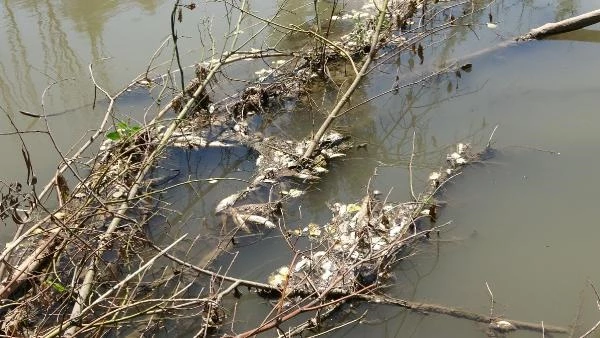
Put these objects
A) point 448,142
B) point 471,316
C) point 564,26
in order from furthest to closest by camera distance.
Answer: point 564,26
point 448,142
point 471,316

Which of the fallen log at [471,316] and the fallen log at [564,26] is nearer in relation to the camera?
the fallen log at [471,316]

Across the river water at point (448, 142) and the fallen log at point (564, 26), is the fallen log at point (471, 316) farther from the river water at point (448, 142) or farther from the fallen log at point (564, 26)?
the fallen log at point (564, 26)

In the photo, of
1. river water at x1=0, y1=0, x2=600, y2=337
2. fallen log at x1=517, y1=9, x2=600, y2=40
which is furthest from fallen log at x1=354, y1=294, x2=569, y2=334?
fallen log at x1=517, y1=9, x2=600, y2=40

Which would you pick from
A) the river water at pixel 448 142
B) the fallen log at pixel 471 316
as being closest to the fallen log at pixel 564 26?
the river water at pixel 448 142

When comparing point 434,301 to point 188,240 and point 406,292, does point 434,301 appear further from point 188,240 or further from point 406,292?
point 188,240

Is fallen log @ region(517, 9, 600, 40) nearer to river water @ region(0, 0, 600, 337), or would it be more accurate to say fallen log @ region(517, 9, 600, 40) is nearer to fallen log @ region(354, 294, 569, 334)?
river water @ region(0, 0, 600, 337)

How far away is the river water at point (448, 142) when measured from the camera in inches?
111

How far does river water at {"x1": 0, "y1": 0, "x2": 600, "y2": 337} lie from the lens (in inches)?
111

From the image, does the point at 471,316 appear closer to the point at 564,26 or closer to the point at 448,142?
the point at 448,142

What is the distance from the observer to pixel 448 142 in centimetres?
395

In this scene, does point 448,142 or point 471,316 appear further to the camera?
point 448,142

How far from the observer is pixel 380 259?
2.88m

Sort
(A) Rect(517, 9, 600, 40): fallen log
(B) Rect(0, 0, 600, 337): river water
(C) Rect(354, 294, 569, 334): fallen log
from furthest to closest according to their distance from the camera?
(A) Rect(517, 9, 600, 40): fallen log < (B) Rect(0, 0, 600, 337): river water < (C) Rect(354, 294, 569, 334): fallen log

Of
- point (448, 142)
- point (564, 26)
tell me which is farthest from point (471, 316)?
point (564, 26)
